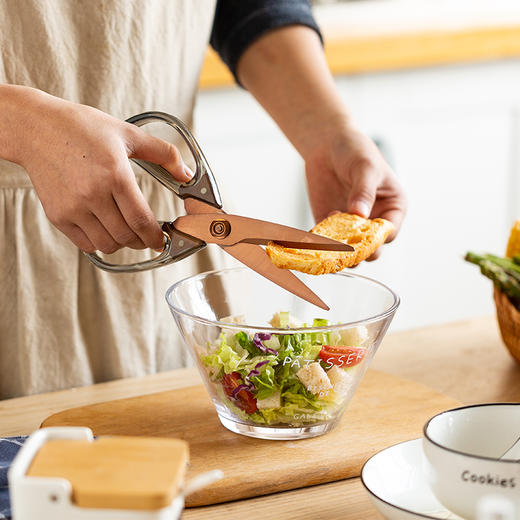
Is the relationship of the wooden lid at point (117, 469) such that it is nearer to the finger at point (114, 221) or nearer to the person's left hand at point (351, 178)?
the finger at point (114, 221)

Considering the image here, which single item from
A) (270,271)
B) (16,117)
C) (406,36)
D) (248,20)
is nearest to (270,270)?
(270,271)

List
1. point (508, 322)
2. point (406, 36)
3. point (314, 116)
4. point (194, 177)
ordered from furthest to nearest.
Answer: point (406, 36) < point (314, 116) < point (508, 322) < point (194, 177)

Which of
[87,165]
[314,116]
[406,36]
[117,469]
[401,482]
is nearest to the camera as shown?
[117,469]

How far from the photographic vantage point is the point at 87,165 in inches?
33.1

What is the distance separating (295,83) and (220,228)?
0.42m

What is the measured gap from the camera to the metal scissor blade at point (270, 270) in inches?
35.8

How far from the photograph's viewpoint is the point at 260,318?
108 centimetres

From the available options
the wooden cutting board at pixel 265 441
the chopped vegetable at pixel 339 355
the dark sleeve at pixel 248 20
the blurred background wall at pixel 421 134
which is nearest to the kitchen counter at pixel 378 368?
the wooden cutting board at pixel 265 441

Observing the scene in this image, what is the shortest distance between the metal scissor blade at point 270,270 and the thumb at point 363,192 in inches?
6.9

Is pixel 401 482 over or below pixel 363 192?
below

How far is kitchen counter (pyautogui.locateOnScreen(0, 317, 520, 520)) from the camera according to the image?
776 mm

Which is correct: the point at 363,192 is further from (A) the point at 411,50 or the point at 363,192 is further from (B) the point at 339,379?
(A) the point at 411,50

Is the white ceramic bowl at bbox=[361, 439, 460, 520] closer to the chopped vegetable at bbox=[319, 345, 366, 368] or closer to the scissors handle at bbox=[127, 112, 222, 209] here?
the chopped vegetable at bbox=[319, 345, 366, 368]

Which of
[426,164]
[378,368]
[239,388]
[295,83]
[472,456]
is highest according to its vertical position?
[295,83]
